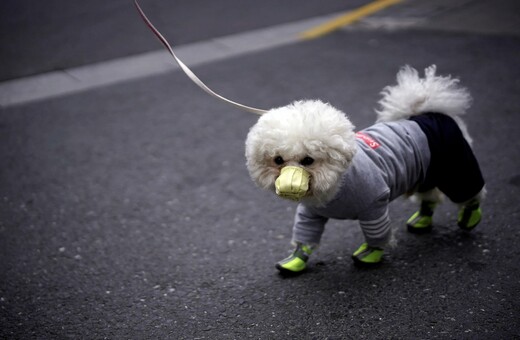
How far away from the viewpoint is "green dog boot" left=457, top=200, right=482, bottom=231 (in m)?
3.07

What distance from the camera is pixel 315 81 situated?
18.7ft

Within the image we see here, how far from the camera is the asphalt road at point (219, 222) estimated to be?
264 centimetres

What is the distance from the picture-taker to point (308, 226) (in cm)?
283

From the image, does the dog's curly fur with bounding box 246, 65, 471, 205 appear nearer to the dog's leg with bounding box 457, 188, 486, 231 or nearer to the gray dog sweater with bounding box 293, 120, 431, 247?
the gray dog sweater with bounding box 293, 120, 431, 247

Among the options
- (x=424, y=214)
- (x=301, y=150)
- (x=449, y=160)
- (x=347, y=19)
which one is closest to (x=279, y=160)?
(x=301, y=150)

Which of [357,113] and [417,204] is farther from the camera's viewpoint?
[357,113]

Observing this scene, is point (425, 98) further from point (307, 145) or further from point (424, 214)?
point (307, 145)

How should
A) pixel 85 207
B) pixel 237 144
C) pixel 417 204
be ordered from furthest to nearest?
pixel 237 144 < pixel 85 207 < pixel 417 204

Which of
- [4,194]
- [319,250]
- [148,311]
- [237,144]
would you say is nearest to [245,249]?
[319,250]

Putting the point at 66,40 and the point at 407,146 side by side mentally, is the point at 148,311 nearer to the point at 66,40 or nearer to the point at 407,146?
the point at 407,146

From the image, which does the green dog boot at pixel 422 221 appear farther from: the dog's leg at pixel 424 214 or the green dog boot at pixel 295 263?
the green dog boot at pixel 295 263

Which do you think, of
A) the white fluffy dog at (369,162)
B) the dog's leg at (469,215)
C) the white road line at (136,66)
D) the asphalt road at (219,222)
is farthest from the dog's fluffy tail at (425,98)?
the white road line at (136,66)

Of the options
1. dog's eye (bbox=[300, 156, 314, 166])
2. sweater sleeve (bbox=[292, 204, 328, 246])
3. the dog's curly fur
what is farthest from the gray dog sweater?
dog's eye (bbox=[300, 156, 314, 166])

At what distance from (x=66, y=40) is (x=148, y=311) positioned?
5683 millimetres
